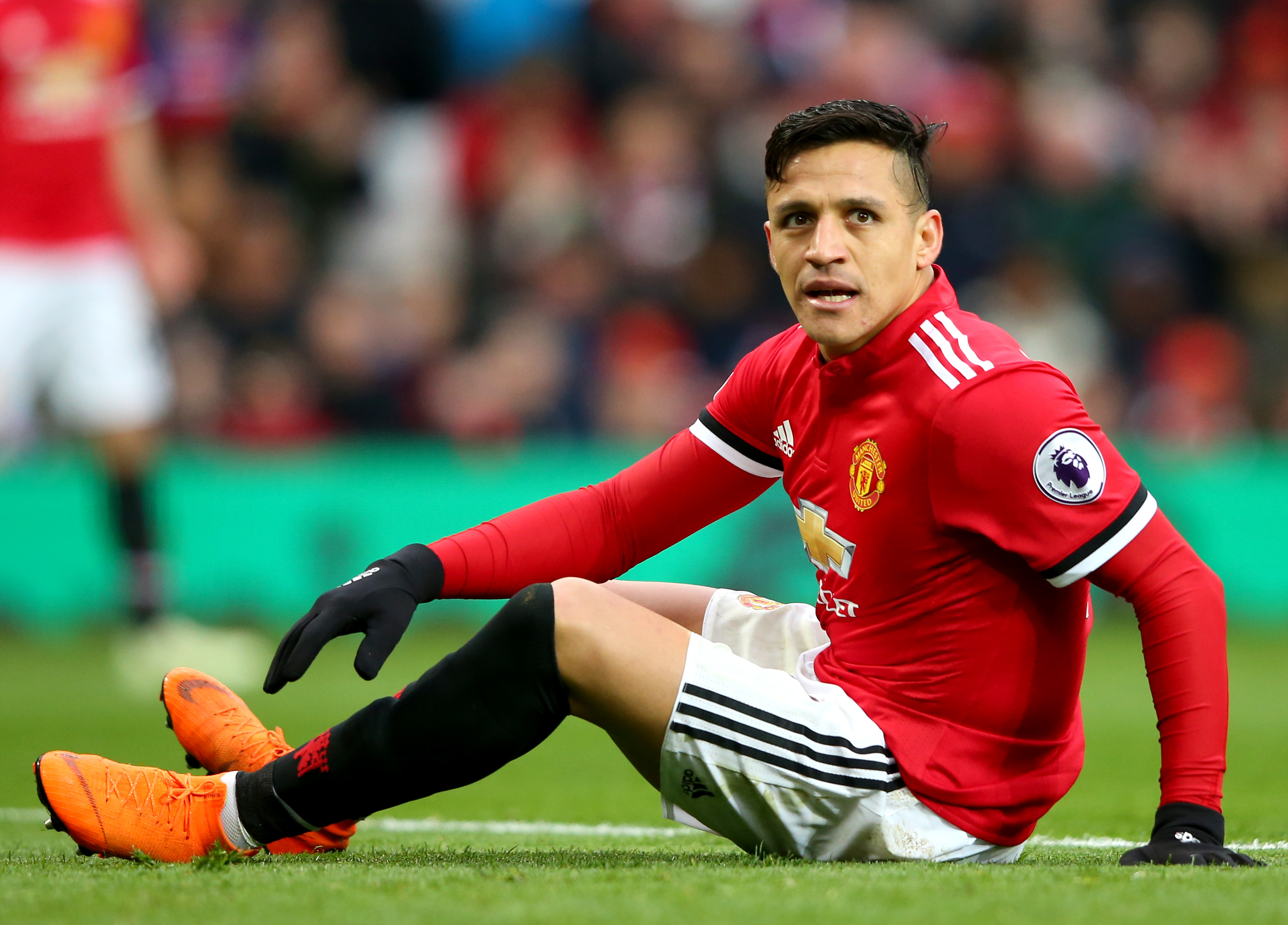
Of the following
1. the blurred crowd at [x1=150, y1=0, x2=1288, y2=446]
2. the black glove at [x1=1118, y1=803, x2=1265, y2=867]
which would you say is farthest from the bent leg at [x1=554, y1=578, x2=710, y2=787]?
the blurred crowd at [x1=150, y1=0, x2=1288, y2=446]

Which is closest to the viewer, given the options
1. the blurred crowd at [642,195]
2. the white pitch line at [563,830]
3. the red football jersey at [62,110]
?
the white pitch line at [563,830]

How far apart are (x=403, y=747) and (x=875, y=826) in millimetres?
847

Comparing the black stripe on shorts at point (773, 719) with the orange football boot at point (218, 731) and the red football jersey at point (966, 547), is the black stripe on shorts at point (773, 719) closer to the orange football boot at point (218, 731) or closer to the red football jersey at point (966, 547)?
the red football jersey at point (966, 547)

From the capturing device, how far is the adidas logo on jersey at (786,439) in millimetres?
3250

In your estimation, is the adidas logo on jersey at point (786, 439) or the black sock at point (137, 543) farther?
the black sock at point (137, 543)

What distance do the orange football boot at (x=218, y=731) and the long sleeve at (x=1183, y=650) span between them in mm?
1521

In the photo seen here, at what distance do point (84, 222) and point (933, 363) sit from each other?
557 centimetres

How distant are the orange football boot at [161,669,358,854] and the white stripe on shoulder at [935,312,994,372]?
4.80ft

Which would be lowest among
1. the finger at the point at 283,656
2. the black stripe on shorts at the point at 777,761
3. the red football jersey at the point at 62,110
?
the black stripe on shorts at the point at 777,761

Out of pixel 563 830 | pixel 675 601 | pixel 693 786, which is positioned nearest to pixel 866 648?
pixel 693 786

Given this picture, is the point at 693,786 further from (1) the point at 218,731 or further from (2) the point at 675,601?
(1) the point at 218,731

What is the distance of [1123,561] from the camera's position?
277 cm

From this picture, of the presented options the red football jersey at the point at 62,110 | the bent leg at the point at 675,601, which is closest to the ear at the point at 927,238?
the bent leg at the point at 675,601

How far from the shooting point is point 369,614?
3.01 meters
